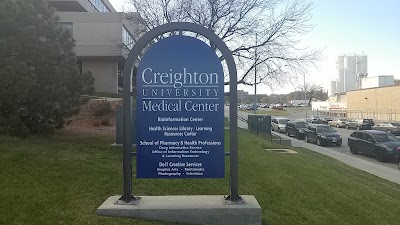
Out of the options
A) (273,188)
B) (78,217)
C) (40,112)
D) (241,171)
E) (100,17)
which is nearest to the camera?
(78,217)

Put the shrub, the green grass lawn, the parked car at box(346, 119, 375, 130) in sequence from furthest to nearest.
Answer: the parked car at box(346, 119, 375, 130) < the shrub < the green grass lawn

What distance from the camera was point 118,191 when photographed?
270 inches

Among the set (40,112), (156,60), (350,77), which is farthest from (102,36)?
(350,77)

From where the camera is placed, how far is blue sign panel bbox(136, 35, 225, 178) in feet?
18.7

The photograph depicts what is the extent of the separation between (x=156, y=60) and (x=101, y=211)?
230cm

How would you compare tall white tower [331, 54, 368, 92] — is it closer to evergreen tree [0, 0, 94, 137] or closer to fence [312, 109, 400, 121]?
fence [312, 109, 400, 121]

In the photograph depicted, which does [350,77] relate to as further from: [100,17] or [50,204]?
[50,204]

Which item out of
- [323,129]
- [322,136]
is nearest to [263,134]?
[322,136]

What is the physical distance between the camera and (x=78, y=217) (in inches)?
208

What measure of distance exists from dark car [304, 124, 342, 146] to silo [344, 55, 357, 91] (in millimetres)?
93857

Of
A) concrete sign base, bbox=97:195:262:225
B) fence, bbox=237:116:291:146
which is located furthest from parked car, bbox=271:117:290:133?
concrete sign base, bbox=97:195:262:225

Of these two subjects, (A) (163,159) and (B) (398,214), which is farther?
(B) (398,214)

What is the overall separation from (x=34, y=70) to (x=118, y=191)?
6357mm

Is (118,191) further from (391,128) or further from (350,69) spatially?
(350,69)
